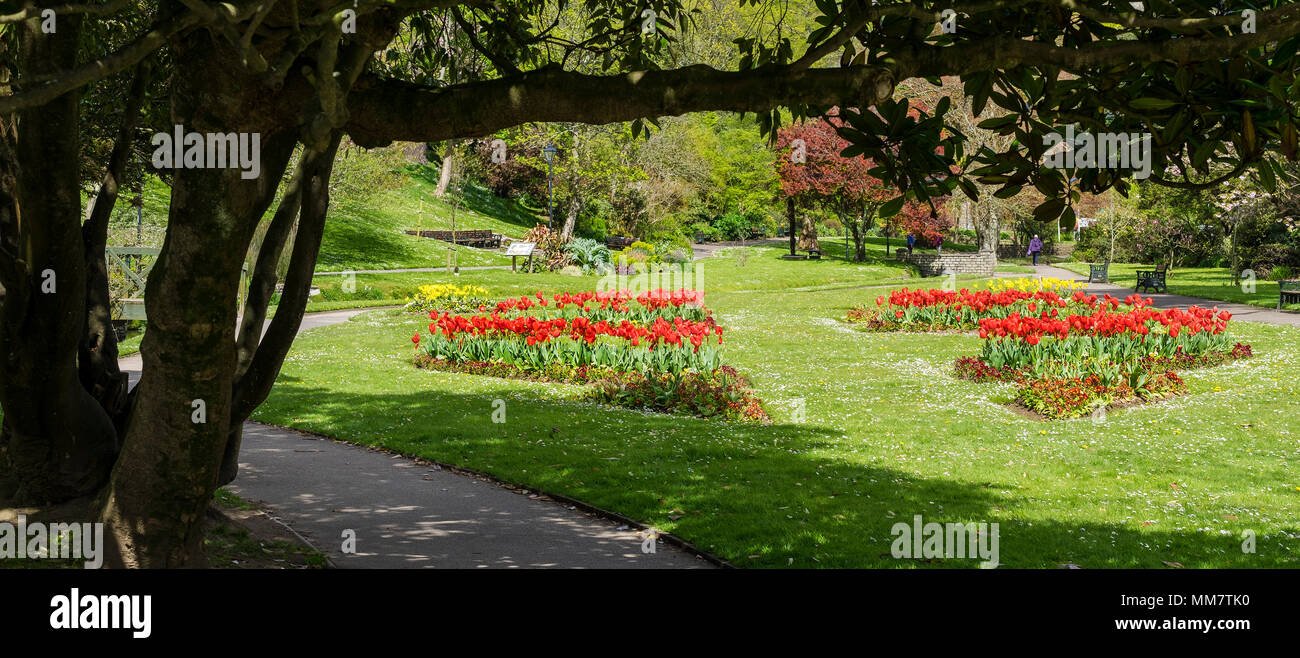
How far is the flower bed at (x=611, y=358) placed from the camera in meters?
12.0

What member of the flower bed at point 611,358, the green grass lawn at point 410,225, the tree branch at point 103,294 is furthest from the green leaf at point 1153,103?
the green grass lawn at point 410,225

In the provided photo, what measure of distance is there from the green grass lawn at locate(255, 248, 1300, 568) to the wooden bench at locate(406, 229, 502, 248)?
26138mm

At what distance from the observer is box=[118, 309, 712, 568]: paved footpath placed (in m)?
6.25

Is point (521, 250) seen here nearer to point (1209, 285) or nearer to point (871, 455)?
point (1209, 285)

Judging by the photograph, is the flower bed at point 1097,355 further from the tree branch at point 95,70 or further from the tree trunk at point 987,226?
the tree trunk at point 987,226

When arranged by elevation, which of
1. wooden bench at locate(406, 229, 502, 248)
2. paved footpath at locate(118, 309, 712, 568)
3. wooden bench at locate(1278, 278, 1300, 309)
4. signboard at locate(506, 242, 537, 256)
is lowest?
paved footpath at locate(118, 309, 712, 568)

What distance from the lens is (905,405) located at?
12469mm

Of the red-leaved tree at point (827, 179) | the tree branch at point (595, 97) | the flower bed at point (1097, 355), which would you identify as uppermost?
the red-leaved tree at point (827, 179)

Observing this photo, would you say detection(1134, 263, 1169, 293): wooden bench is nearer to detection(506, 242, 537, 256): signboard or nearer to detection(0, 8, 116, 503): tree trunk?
detection(506, 242, 537, 256): signboard

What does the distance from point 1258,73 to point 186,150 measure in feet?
15.0

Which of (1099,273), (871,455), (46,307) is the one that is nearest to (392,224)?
(1099,273)

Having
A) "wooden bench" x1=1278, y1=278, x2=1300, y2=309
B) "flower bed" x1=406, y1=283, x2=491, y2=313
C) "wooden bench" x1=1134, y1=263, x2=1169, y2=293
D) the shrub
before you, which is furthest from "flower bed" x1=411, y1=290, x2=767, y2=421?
→ "wooden bench" x1=1134, y1=263, x2=1169, y2=293

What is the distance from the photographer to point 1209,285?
32.1m

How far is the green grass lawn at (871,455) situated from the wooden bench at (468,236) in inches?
1029
